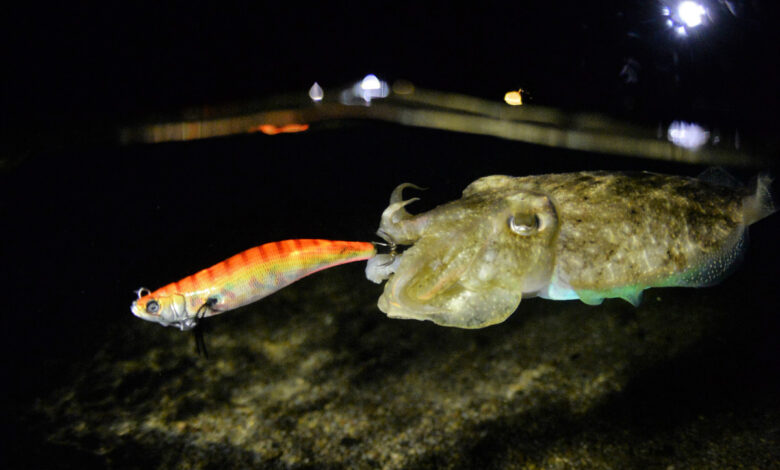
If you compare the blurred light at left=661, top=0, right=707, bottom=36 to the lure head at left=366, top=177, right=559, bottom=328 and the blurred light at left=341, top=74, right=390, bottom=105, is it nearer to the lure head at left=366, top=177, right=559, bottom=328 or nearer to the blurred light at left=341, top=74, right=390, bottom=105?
the lure head at left=366, top=177, right=559, bottom=328

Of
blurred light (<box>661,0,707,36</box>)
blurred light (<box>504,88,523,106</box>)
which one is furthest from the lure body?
blurred light (<box>661,0,707,36</box>)

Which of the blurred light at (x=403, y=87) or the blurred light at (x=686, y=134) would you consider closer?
the blurred light at (x=686, y=134)

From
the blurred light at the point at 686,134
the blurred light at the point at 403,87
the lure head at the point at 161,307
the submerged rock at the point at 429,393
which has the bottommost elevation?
the submerged rock at the point at 429,393

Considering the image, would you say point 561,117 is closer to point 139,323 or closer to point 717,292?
point 717,292

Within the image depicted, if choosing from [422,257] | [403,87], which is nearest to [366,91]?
[403,87]

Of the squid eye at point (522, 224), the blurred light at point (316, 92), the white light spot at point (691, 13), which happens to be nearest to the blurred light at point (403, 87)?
the blurred light at point (316, 92)

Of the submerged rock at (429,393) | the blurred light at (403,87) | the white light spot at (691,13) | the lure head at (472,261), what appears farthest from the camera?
the blurred light at (403,87)

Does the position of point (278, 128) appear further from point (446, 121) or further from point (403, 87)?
point (446, 121)

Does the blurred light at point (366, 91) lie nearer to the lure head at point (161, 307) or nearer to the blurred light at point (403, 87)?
the blurred light at point (403, 87)
